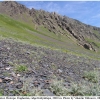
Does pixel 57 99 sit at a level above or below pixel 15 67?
below

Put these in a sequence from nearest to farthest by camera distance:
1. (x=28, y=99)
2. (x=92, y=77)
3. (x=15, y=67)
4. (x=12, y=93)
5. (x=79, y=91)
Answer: (x=28, y=99), (x=12, y=93), (x=79, y=91), (x=15, y=67), (x=92, y=77)

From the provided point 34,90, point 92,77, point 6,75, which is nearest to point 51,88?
point 34,90

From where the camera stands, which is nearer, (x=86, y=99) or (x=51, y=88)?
(x=86, y=99)

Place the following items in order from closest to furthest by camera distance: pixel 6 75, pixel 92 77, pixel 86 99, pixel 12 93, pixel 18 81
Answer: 1. pixel 86 99
2. pixel 12 93
3. pixel 18 81
4. pixel 6 75
5. pixel 92 77

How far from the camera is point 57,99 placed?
266 inches

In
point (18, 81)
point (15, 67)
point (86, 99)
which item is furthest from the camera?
point (15, 67)

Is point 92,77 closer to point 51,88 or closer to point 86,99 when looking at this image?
point 51,88

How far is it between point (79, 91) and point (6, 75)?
3.54 m

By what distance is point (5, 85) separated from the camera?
327 inches

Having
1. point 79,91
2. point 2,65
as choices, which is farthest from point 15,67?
point 79,91

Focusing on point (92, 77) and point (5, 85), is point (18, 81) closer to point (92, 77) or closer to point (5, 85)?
point (5, 85)

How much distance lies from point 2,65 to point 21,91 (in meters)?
4.02

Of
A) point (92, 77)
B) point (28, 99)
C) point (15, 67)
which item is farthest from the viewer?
point (92, 77)

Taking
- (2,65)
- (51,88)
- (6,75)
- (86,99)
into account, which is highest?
(2,65)
